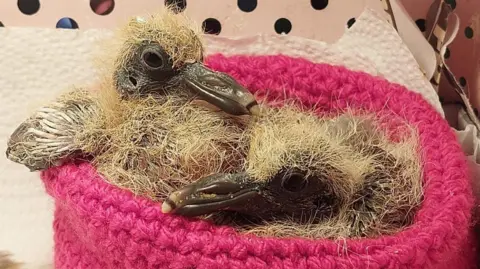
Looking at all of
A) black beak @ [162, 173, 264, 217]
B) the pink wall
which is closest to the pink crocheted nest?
black beak @ [162, 173, 264, 217]

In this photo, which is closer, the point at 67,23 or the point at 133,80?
the point at 133,80

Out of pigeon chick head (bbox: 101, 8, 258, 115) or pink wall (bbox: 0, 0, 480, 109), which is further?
pink wall (bbox: 0, 0, 480, 109)

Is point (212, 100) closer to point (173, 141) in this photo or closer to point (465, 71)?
point (173, 141)

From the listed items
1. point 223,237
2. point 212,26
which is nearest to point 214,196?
point 223,237

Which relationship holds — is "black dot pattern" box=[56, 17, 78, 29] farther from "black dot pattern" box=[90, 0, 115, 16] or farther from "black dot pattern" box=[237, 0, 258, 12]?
"black dot pattern" box=[237, 0, 258, 12]

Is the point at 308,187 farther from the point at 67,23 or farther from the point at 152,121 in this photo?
the point at 67,23

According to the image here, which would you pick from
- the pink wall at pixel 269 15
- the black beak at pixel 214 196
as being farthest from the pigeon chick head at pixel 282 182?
the pink wall at pixel 269 15

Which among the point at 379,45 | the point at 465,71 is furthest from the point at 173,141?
the point at 465,71
